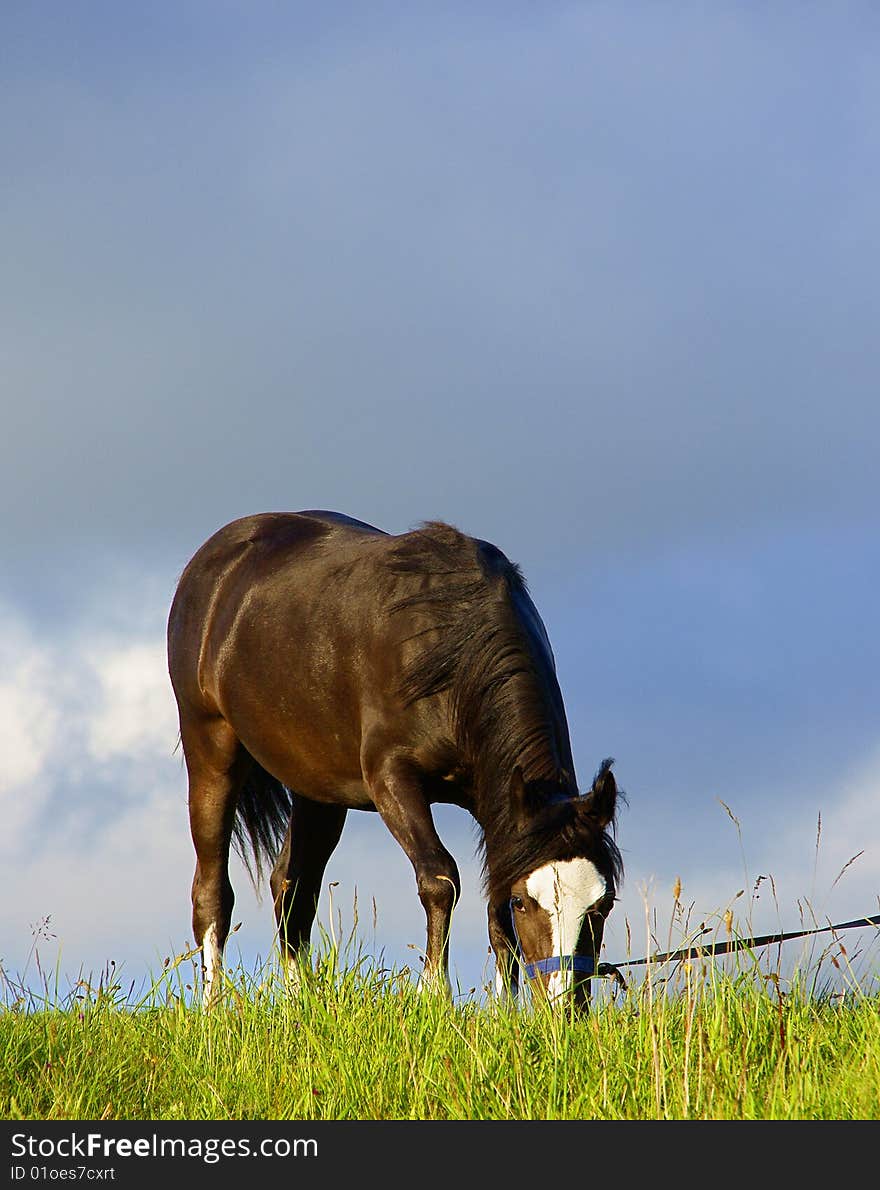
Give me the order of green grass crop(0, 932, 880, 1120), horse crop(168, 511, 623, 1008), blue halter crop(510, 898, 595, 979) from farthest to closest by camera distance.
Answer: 1. horse crop(168, 511, 623, 1008)
2. blue halter crop(510, 898, 595, 979)
3. green grass crop(0, 932, 880, 1120)

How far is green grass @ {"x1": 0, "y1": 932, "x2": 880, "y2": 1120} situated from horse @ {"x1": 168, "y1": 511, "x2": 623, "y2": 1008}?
34cm

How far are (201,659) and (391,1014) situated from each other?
3793 mm

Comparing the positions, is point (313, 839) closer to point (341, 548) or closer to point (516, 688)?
point (341, 548)

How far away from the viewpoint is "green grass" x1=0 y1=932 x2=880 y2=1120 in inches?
155

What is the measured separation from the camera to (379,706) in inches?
267

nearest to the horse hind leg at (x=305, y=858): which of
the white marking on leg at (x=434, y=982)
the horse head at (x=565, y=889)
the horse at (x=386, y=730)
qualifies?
the horse at (x=386, y=730)

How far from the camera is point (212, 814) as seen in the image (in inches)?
335

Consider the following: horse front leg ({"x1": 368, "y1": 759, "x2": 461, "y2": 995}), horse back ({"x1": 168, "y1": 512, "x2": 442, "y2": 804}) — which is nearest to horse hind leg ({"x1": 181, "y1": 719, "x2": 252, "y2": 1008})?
horse back ({"x1": 168, "y1": 512, "x2": 442, "y2": 804})

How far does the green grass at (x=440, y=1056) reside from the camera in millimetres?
3932

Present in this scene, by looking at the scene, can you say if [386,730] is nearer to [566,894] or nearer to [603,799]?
[603,799]

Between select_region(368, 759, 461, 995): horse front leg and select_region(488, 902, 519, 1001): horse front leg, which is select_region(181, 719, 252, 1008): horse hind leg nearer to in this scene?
select_region(368, 759, 461, 995): horse front leg

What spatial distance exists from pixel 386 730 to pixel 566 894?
5.51 feet

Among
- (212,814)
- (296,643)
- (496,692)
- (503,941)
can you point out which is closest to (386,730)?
(496,692)
